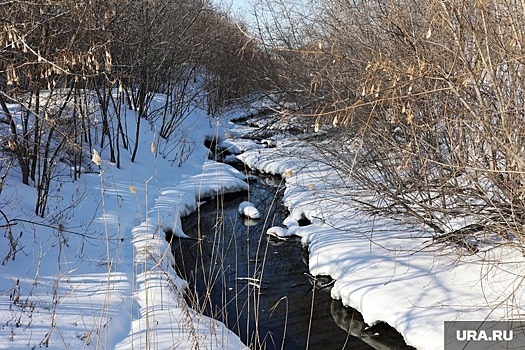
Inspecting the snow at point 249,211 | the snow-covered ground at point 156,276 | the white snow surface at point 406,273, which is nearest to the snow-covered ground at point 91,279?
the snow-covered ground at point 156,276

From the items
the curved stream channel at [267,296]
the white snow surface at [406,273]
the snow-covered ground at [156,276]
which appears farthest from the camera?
the curved stream channel at [267,296]

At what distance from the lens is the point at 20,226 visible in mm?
5555

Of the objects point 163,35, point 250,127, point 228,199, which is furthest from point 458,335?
point 250,127

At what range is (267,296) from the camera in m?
5.79

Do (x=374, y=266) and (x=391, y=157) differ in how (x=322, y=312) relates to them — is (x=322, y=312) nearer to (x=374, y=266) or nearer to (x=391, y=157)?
(x=374, y=266)

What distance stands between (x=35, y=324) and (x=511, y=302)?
406 cm

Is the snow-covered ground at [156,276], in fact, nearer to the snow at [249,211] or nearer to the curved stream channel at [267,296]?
the curved stream channel at [267,296]

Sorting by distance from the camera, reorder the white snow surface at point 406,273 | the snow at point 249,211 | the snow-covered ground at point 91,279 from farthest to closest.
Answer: the snow at point 249,211
the white snow surface at point 406,273
the snow-covered ground at point 91,279

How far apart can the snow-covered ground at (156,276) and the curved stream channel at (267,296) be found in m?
0.22

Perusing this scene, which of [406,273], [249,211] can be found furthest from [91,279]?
[249,211]

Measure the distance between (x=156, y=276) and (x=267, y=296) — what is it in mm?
1351

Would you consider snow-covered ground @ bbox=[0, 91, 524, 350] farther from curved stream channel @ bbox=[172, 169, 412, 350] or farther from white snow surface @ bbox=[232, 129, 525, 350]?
curved stream channel @ bbox=[172, 169, 412, 350]

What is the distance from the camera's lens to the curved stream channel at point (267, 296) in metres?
4.67

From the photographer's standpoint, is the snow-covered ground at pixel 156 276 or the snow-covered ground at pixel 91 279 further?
the snow-covered ground at pixel 156 276
